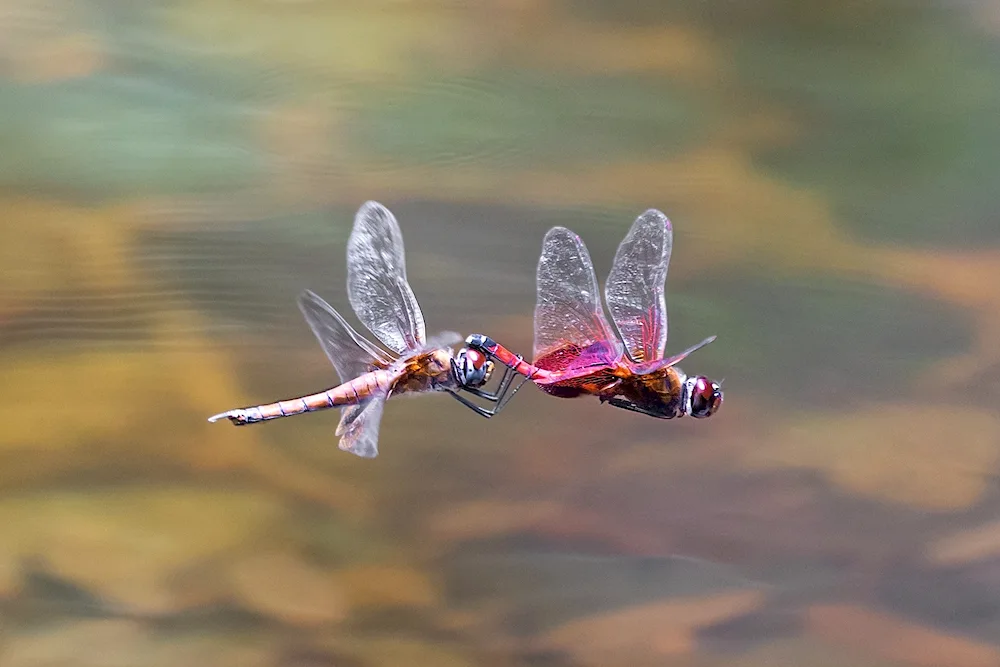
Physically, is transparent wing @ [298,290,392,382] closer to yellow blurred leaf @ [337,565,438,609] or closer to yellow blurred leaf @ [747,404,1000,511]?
yellow blurred leaf @ [337,565,438,609]

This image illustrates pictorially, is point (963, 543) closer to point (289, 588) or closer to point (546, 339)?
point (546, 339)

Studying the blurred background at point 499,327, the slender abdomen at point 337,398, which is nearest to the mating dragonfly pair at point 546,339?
the slender abdomen at point 337,398

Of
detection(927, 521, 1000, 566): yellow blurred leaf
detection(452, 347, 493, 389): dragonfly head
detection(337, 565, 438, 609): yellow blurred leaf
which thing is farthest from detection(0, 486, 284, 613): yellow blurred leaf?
detection(927, 521, 1000, 566): yellow blurred leaf

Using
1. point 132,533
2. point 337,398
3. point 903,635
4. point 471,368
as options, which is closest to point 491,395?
point 471,368

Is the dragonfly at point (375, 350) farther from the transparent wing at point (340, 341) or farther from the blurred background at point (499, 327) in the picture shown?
the blurred background at point (499, 327)

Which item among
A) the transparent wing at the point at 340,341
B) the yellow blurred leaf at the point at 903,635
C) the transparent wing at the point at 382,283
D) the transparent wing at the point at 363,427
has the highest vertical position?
the transparent wing at the point at 382,283

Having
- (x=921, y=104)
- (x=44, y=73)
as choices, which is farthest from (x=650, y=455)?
(x=44, y=73)
